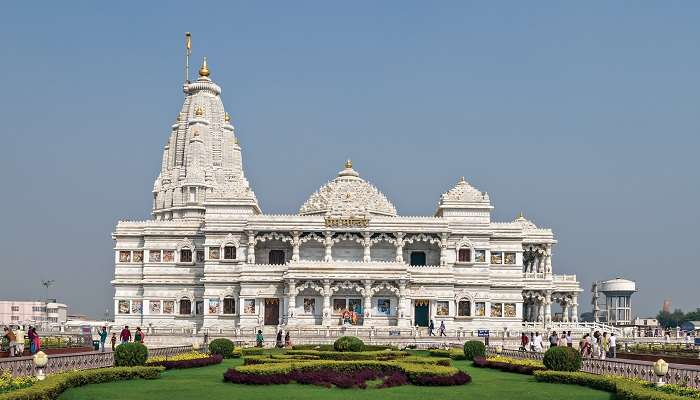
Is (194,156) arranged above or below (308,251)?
above

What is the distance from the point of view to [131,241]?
7062cm

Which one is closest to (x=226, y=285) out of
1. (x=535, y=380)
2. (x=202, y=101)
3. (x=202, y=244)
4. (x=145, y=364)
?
(x=202, y=244)

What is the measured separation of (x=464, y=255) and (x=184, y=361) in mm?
37296

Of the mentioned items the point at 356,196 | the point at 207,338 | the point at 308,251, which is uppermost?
the point at 356,196

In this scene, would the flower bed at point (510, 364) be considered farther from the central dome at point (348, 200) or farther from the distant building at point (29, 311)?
the distant building at point (29, 311)

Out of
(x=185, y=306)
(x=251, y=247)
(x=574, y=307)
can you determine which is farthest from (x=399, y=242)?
(x=185, y=306)

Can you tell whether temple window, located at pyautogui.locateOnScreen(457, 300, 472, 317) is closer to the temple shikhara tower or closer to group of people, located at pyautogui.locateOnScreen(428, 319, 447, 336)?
the temple shikhara tower

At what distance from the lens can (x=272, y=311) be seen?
65062mm

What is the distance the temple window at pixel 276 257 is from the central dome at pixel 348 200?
4.12 metres

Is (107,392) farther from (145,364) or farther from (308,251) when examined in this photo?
(308,251)

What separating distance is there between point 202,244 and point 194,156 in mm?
10143

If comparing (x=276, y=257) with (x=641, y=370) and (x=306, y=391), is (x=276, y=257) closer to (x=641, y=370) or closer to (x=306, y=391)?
(x=306, y=391)

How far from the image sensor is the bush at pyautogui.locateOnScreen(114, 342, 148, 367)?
31.4 meters

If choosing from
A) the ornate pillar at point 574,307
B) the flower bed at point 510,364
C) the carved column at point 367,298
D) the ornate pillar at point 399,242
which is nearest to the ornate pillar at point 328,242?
the carved column at point 367,298
